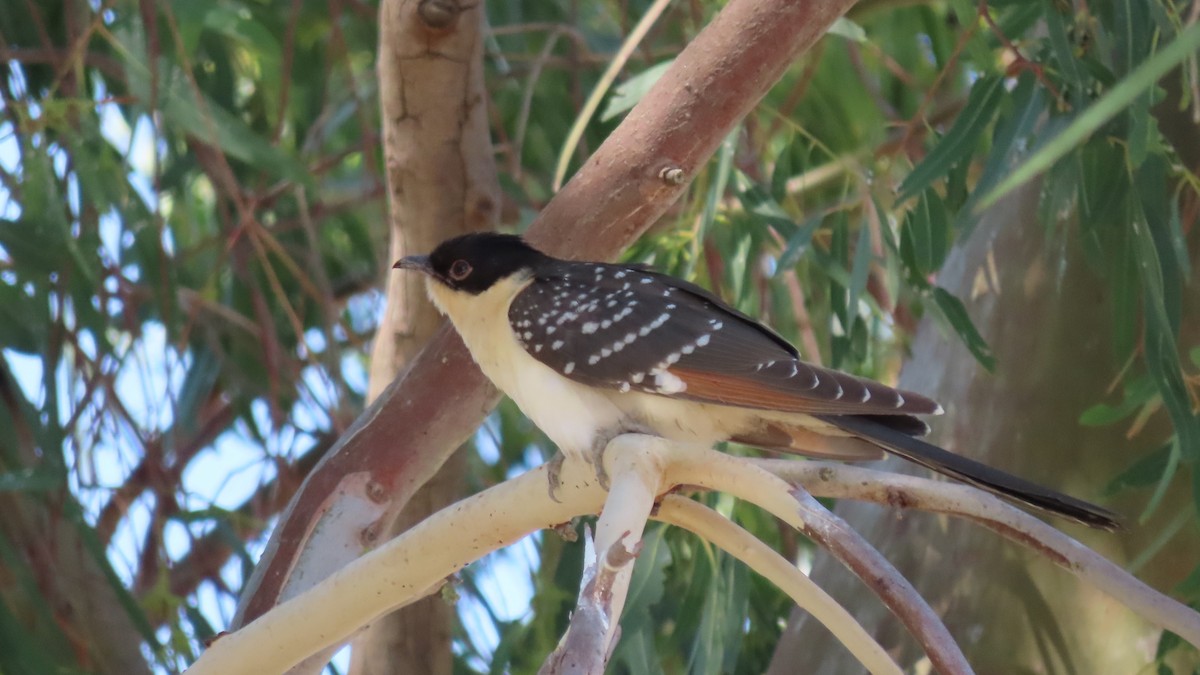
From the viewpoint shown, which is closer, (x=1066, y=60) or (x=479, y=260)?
(x=1066, y=60)

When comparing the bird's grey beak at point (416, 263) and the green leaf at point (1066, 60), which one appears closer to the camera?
the green leaf at point (1066, 60)

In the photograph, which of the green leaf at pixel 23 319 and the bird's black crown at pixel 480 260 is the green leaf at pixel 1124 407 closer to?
the bird's black crown at pixel 480 260

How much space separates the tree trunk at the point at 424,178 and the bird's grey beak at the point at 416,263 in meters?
0.12

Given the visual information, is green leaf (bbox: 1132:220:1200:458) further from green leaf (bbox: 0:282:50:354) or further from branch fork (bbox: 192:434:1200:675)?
green leaf (bbox: 0:282:50:354)

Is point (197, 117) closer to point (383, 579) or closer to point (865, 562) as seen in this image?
point (383, 579)

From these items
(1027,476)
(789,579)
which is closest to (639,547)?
(789,579)

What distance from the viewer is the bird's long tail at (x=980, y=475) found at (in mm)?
1563

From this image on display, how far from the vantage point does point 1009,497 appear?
1674 mm

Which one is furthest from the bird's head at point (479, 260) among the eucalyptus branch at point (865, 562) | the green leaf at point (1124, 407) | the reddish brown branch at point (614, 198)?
the eucalyptus branch at point (865, 562)

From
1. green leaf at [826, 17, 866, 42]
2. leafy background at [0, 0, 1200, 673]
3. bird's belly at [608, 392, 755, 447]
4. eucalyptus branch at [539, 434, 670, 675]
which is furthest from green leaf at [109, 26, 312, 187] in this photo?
eucalyptus branch at [539, 434, 670, 675]

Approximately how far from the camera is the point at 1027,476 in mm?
2492

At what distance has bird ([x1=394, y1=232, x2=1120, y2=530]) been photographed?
192 cm

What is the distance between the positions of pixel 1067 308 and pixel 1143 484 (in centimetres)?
45

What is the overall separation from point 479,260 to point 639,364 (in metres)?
0.39
